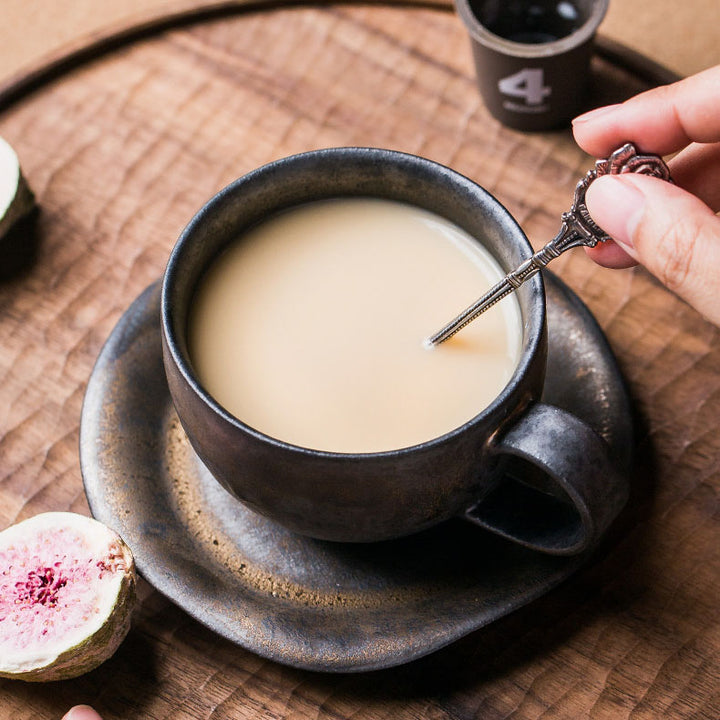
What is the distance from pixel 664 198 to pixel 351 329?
0.26m

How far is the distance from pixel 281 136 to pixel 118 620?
1.81 feet

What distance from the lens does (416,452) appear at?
65 cm

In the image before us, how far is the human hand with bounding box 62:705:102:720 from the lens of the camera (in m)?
0.74

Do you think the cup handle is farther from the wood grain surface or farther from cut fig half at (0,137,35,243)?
cut fig half at (0,137,35,243)

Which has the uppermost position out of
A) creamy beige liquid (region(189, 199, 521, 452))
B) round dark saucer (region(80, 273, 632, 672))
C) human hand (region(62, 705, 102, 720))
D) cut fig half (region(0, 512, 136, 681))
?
creamy beige liquid (region(189, 199, 521, 452))

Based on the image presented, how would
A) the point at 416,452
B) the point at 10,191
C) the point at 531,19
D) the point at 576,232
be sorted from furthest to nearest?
the point at 531,19, the point at 10,191, the point at 576,232, the point at 416,452

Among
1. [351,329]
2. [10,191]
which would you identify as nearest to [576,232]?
[351,329]

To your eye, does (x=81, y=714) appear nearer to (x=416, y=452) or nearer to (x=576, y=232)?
(x=416, y=452)

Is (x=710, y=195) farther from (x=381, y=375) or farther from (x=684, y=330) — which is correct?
(x=381, y=375)

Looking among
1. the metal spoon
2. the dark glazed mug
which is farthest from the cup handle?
the metal spoon

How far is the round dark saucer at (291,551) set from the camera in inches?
29.2

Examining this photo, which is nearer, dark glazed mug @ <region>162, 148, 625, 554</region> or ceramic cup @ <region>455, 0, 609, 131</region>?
dark glazed mug @ <region>162, 148, 625, 554</region>

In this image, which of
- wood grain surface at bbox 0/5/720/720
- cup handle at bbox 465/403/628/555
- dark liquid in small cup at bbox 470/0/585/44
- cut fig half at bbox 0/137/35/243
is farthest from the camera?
dark liquid in small cup at bbox 470/0/585/44

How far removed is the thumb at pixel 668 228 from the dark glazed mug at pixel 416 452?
0.23 ft
